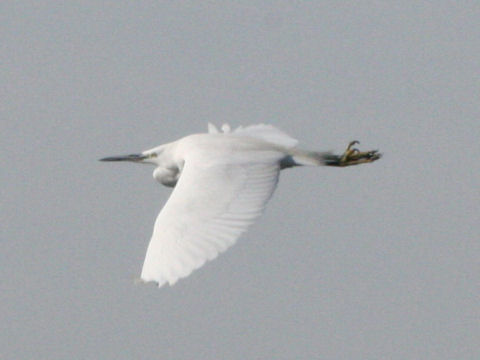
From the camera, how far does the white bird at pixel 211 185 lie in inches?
457

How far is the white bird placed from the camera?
1160 centimetres

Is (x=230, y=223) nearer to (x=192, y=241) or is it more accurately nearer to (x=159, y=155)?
(x=192, y=241)

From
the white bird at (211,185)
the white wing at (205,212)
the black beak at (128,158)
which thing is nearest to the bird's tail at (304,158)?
the white bird at (211,185)

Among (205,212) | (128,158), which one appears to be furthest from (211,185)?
(128,158)

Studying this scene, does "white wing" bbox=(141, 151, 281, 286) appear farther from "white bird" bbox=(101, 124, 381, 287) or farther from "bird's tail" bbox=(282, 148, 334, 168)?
"bird's tail" bbox=(282, 148, 334, 168)

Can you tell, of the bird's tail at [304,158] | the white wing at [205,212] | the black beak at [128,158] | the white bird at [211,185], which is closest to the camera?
the white wing at [205,212]

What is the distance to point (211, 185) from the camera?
42.3 ft

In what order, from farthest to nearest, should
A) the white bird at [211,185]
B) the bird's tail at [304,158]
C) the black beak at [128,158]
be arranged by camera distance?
the black beak at [128,158] → the bird's tail at [304,158] → the white bird at [211,185]

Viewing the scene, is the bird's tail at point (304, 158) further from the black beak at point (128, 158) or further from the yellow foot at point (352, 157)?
the black beak at point (128, 158)

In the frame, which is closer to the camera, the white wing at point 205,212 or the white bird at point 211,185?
the white wing at point 205,212

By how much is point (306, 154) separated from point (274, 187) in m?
1.29

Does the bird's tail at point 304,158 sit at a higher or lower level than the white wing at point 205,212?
higher

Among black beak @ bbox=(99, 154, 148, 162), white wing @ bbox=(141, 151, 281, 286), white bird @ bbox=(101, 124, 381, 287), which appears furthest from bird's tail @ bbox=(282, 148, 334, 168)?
black beak @ bbox=(99, 154, 148, 162)

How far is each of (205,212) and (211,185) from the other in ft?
2.02
